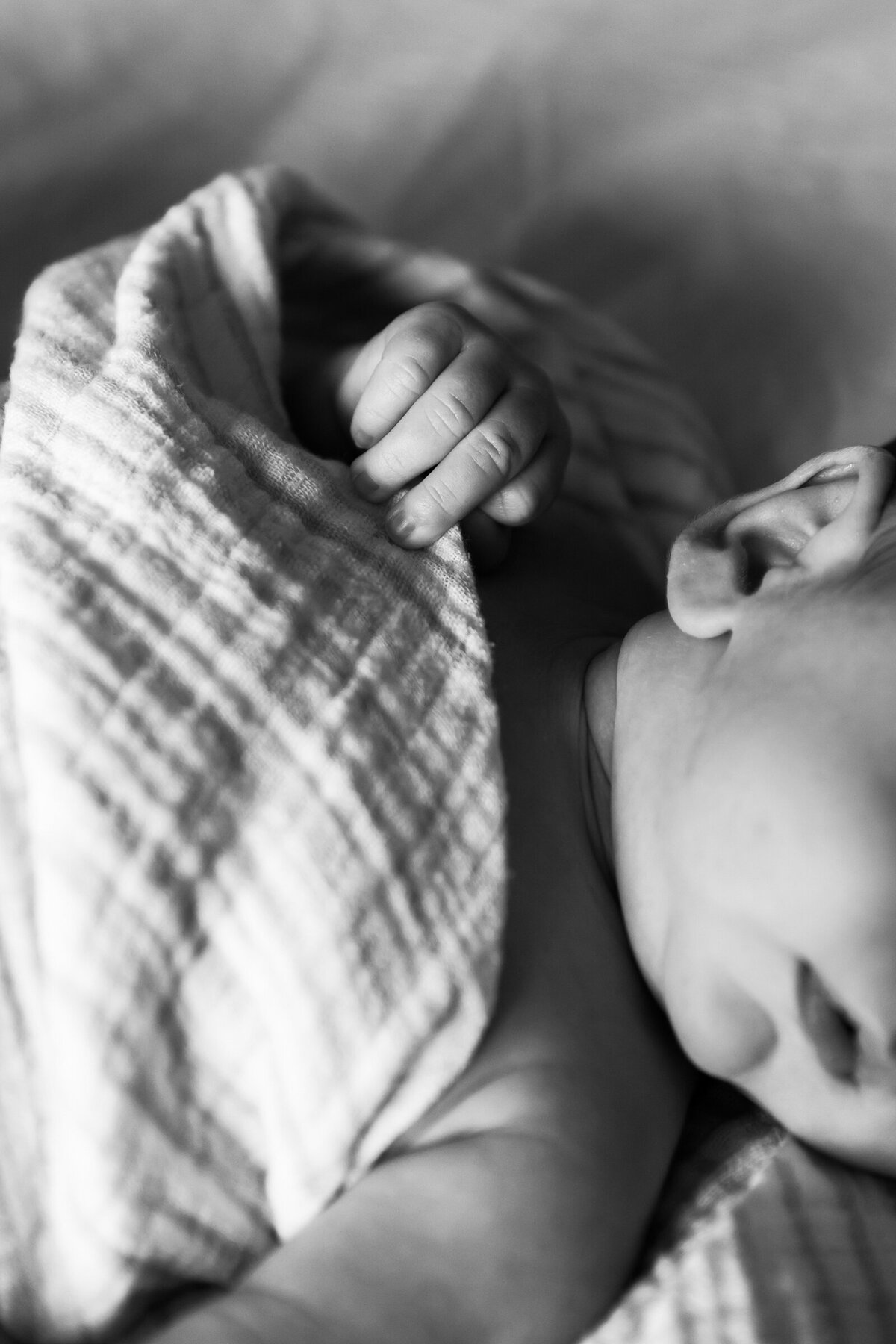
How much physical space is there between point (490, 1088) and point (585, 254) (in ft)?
2.68

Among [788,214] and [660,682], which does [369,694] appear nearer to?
[660,682]

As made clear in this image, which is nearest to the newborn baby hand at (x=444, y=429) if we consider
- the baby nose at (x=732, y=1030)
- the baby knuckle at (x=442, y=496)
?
the baby knuckle at (x=442, y=496)

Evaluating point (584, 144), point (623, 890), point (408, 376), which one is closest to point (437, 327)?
point (408, 376)

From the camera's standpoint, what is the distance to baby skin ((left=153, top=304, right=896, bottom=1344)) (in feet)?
2.02

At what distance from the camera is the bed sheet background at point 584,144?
113 cm

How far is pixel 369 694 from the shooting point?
70cm

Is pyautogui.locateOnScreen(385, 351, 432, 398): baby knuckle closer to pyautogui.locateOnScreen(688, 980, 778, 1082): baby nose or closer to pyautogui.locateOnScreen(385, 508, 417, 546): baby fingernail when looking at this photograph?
pyautogui.locateOnScreen(385, 508, 417, 546): baby fingernail

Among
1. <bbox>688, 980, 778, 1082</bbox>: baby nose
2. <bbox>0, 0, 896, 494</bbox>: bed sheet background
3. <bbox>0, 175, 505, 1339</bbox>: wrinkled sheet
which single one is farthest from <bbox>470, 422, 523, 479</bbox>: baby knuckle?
<bbox>0, 0, 896, 494</bbox>: bed sheet background

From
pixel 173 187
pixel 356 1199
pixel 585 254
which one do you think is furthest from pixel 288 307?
pixel 356 1199

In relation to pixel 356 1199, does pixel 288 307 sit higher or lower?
higher

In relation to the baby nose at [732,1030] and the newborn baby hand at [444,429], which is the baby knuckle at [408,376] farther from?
the baby nose at [732,1030]

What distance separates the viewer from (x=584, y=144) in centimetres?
123

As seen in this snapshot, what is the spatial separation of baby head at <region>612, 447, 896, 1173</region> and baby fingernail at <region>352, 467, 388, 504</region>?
0.18 m

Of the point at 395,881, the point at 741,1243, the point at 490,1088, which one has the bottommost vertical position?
the point at 741,1243
